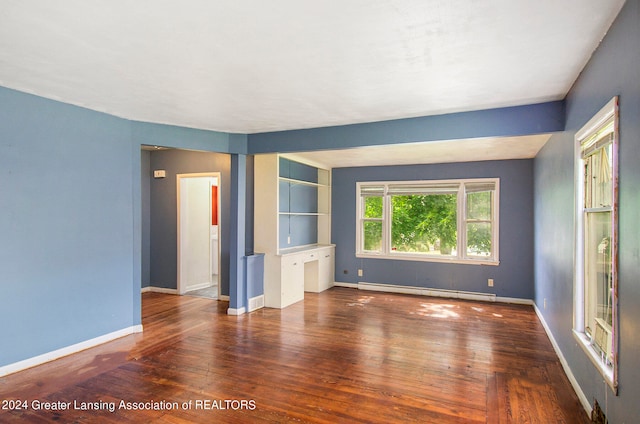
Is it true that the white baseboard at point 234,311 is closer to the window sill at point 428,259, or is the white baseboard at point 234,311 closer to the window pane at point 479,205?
the window sill at point 428,259

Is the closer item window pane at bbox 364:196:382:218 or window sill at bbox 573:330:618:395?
window sill at bbox 573:330:618:395

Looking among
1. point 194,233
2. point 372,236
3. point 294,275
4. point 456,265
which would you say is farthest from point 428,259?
point 194,233

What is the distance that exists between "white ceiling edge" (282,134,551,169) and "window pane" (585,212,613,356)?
80.2 inches

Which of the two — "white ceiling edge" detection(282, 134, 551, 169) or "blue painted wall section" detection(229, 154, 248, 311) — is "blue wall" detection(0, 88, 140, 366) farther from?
"white ceiling edge" detection(282, 134, 551, 169)

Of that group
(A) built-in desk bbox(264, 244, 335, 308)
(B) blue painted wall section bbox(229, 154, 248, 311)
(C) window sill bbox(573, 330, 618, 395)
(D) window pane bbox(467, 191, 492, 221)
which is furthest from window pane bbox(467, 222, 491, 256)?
(B) blue painted wall section bbox(229, 154, 248, 311)

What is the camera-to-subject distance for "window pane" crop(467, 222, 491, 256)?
6.41 meters

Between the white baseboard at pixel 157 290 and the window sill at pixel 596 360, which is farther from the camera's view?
the white baseboard at pixel 157 290

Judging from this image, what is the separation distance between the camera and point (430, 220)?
22.4 ft

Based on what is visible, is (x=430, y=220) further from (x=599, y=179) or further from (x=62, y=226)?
(x=62, y=226)

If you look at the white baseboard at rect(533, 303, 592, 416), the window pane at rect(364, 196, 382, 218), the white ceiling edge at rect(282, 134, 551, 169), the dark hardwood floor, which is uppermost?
the white ceiling edge at rect(282, 134, 551, 169)

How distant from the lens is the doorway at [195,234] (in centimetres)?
650

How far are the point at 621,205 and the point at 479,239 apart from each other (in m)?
4.64

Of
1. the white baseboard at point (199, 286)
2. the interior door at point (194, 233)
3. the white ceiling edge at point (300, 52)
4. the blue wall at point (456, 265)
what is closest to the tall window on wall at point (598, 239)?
the white ceiling edge at point (300, 52)

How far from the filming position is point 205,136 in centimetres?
492
